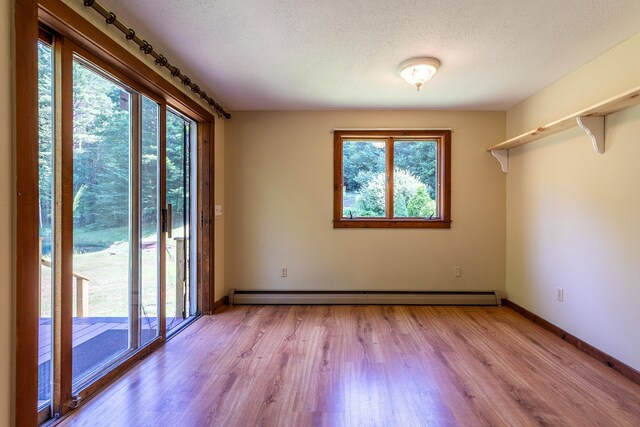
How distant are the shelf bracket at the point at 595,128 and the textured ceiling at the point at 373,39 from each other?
1.66ft

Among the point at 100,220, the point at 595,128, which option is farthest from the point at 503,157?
the point at 100,220

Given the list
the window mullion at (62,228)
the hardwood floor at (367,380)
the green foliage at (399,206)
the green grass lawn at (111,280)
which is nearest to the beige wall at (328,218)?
the green foliage at (399,206)

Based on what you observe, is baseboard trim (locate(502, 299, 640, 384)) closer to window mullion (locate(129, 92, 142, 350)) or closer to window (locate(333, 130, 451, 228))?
window (locate(333, 130, 451, 228))

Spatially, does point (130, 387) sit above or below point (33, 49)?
below

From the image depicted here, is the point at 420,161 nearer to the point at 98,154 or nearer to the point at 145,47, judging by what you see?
the point at 145,47

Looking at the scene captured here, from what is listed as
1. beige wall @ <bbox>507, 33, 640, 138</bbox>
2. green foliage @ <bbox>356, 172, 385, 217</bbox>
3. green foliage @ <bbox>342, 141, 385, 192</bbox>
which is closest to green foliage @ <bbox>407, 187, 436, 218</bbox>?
green foliage @ <bbox>356, 172, 385, 217</bbox>

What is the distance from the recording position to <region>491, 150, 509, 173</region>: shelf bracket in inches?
132

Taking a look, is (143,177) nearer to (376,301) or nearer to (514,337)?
(376,301)

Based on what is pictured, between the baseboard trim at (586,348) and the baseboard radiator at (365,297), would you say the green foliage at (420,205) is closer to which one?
the baseboard radiator at (365,297)

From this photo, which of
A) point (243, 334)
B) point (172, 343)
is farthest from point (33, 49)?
point (243, 334)

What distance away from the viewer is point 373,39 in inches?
77.9

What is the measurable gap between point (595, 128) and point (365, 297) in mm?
2572

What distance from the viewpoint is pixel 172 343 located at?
8.00 ft

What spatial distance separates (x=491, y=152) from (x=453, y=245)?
1.18 meters
